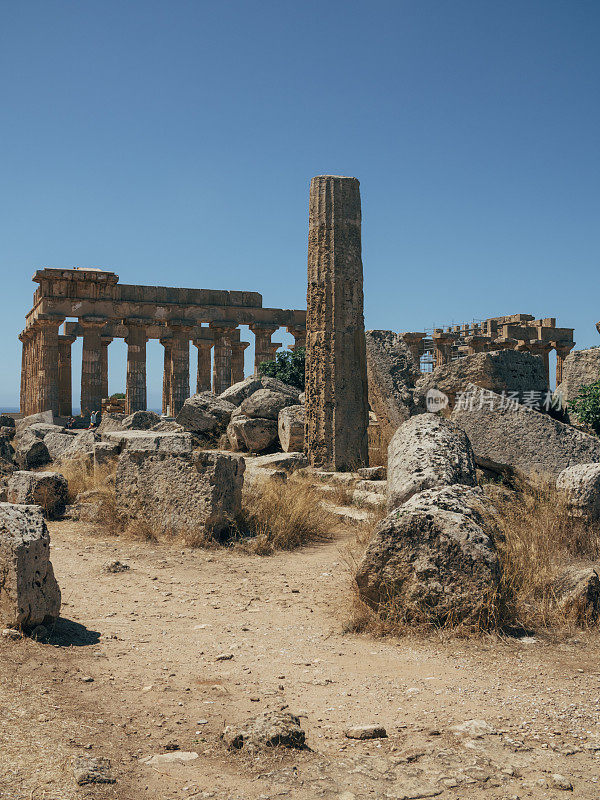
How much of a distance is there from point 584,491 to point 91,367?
84.8 ft

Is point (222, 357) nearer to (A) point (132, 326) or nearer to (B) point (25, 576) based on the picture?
(A) point (132, 326)

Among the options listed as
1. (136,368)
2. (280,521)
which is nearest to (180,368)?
(136,368)

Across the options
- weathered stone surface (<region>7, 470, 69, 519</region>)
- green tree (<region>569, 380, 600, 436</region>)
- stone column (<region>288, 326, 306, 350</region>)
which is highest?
stone column (<region>288, 326, 306, 350</region>)

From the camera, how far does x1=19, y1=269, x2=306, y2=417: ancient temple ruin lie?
29359 millimetres

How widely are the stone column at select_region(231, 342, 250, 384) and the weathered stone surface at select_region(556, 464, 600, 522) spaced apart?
27470 millimetres

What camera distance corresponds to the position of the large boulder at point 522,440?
8.21 meters

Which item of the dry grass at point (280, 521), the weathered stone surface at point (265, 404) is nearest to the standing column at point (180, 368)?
the weathered stone surface at point (265, 404)

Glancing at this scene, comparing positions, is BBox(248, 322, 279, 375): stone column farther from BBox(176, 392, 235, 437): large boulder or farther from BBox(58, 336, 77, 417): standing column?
BBox(176, 392, 235, 437): large boulder

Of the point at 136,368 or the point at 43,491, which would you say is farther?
the point at 136,368

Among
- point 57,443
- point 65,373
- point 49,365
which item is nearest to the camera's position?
point 57,443

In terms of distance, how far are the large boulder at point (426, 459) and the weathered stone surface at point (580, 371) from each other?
677cm

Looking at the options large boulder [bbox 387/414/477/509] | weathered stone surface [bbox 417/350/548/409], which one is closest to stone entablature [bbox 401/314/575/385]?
weathered stone surface [bbox 417/350/548/409]

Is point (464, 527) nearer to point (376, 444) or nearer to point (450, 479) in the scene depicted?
point (450, 479)

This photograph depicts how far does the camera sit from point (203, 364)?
35.4 meters
